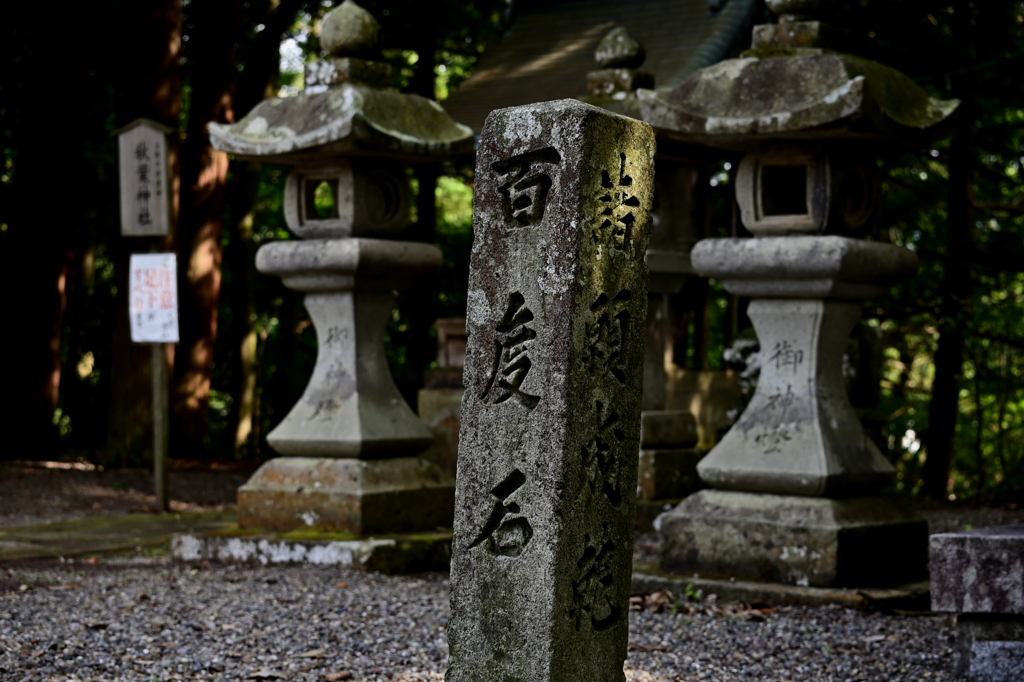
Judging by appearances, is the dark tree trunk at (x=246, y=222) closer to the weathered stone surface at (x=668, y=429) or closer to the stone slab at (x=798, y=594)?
the weathered stone surface at (x=668, y=429)

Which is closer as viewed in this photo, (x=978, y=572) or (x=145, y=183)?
(x=978, y=572)

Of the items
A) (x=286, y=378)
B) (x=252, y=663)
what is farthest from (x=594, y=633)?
(x=286, y=378)

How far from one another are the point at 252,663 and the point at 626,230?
2105 mm

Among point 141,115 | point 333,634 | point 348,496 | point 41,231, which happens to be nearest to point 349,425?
point 348,496

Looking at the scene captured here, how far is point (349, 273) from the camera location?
6.12m

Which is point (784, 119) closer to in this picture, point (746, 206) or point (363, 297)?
point (746, 206)

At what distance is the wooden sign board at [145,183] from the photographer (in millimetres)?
8461

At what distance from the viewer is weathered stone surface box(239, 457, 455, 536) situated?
6051 mm

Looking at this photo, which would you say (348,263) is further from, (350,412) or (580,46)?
(580,46)

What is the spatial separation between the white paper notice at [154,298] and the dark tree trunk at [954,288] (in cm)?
578

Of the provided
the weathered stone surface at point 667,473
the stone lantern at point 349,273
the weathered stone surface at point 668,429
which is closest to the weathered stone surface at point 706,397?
the weathered stone surface at point 668,429

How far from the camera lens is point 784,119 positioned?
505 cm

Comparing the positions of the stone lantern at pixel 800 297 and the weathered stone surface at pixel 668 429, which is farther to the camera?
the weathered stone surface at pixel 668 429

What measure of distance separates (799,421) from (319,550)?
2.44 m
